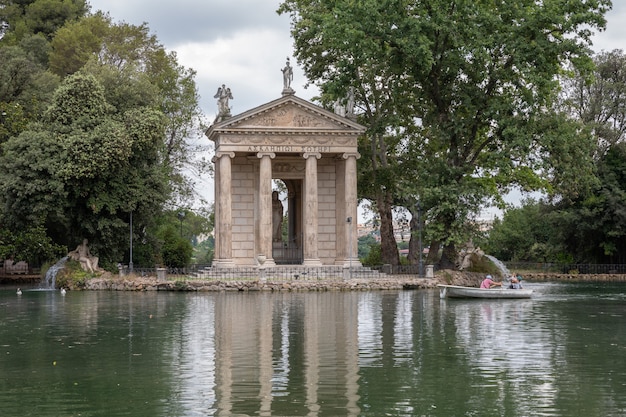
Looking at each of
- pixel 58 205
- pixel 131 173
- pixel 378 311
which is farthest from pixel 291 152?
pixel 378 311

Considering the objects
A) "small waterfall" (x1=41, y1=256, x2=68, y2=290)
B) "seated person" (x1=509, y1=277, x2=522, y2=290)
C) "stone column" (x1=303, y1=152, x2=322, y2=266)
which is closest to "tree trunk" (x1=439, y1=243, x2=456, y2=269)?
"stone column" (x1=303, y1=152, x2=322, y2=266)

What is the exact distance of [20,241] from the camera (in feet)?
187

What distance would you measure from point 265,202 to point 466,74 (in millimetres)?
13954

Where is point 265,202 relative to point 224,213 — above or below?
above

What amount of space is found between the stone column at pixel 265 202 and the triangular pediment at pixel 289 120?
5.99 ft

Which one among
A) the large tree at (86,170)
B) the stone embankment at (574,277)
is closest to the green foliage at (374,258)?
the stone embankment at (574,277)

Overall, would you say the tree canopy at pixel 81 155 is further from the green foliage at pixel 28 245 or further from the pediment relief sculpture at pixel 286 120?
the pediment relief sculpture at pixel 286 120

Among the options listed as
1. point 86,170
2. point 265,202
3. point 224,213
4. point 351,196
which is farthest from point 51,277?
point 351,196

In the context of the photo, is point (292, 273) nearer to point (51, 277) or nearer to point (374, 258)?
point (51, 277)

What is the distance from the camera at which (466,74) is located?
175 ft

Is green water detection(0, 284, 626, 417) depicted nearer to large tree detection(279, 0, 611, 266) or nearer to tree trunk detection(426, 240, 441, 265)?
large tree detection(279, 0, 611, 266)

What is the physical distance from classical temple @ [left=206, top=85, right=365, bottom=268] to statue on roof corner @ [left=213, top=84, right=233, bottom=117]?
93 mm

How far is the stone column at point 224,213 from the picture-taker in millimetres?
53719

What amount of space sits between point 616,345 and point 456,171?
30.5 meters
